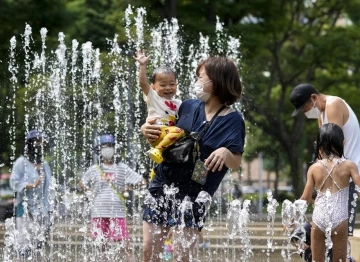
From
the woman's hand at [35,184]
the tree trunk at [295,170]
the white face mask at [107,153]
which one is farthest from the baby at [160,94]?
the tree trunk at [295,170]

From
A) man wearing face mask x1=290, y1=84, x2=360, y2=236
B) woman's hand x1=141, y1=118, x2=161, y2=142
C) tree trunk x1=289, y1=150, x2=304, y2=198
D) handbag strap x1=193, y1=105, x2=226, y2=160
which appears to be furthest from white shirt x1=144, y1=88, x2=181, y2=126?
tree trunk x1=289, y1=150, x2=304, y2=198

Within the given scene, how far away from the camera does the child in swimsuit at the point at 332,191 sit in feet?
18.2

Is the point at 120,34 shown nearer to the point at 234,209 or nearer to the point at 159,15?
the point at 159,15

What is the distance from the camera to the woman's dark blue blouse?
447cm

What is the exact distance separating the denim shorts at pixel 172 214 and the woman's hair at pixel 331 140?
1.35 meters

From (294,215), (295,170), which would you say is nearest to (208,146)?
(294,215)

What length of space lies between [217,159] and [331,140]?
1.45 metres

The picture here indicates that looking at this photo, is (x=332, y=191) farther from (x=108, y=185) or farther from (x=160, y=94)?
(x=108, y=185)

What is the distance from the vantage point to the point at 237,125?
4500 mm

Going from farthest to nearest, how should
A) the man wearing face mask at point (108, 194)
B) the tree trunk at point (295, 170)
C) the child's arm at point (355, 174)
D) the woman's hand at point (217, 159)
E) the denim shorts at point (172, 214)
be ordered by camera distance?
the tree trunk at point (295, 170), the man wearing face mask at point (108, 194), the child's arm at point (355, 174), the denim shorts at point (172, 214), the woman's hand at point (217, 159)

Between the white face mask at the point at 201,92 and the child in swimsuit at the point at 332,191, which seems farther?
the child in swimsuit at the point at 332,191

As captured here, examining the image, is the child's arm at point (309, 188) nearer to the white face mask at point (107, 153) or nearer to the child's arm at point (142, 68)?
the child's arm at point (142, 68)

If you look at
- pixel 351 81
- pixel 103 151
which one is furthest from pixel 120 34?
pixel 103 151

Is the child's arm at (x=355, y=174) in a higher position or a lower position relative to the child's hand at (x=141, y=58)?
lower
